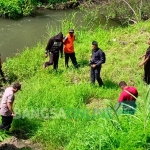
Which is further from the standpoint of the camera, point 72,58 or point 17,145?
point 72,58

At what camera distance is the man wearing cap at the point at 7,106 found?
25.5 ft

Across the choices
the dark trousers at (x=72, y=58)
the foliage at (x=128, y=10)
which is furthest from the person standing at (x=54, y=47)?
the foliage at (x=128, y=10)

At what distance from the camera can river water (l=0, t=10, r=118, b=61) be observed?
16.0 metres

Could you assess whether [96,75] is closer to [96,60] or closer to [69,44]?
[96,60]

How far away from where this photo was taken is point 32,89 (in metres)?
10.4

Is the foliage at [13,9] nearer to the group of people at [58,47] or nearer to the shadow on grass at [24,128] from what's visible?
the group of people at [58,47]

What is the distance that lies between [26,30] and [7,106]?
36.4ft

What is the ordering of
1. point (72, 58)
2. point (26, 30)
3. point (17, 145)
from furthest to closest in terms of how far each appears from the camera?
point (26, 30)
point (72, 58)
point (17, 145)

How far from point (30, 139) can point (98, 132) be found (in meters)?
2.47

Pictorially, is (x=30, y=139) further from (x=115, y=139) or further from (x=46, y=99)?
(x=115, y=139)

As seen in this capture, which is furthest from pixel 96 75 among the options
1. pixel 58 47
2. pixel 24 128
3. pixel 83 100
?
pixel 24 128

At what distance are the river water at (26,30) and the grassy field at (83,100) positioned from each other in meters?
2.00

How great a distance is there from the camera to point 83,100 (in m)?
9.81

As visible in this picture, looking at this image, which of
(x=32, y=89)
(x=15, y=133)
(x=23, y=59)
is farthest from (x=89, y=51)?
(x=15, y=133)
